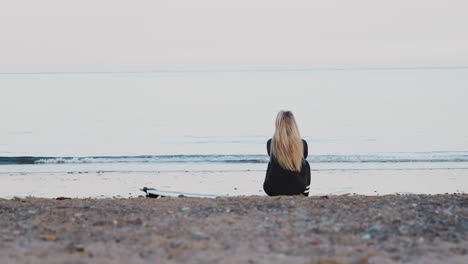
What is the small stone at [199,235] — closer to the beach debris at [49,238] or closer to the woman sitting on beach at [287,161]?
the beach debris at [49,238]

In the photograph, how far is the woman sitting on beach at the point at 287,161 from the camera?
8172mm

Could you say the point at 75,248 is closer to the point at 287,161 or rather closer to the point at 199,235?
the point at 199,235

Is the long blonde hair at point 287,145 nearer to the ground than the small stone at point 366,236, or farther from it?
farther from it

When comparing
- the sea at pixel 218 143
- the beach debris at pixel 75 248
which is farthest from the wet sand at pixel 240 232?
the sea at pixel 218 143

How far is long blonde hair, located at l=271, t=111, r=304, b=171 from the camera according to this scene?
8148mm

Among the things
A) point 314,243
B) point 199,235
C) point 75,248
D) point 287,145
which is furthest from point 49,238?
point 287,145

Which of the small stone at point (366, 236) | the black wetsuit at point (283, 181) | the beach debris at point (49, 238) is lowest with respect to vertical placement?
the beach debris at point (49, 238)

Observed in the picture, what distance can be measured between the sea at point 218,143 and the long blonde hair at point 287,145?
3.99m

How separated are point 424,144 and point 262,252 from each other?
1927 centimetres

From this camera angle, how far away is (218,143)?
76.9 feet

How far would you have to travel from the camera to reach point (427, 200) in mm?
7184

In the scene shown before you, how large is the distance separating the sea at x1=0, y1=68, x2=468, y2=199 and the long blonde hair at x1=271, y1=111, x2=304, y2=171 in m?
3.99

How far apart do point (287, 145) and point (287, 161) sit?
24 cm

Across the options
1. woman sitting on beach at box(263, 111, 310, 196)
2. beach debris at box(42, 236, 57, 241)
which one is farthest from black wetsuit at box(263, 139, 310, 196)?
beach debris at box(42, 236, 57, 241)
